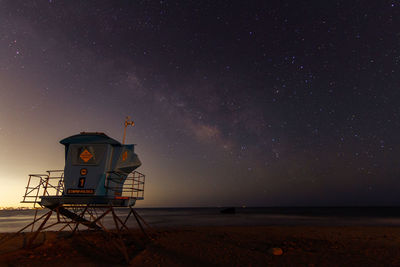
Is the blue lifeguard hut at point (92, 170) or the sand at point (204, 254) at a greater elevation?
the blue lifeguard hut at point (92, 170)

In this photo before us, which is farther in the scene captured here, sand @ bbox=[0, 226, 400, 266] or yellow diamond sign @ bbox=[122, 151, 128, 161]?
yellow diamond sign @ bbox=[122, 151, 128, 161]

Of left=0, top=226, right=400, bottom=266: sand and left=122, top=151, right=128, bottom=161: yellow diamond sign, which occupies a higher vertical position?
left=122, top=151, right=128, bottom=161: yellow diamond sign

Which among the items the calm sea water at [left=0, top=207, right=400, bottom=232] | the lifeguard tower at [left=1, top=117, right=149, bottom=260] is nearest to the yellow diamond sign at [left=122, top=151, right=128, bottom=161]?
the lifeguard tower at [left=1, top=117, right=149, bottom=260]

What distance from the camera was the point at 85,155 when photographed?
1316cm

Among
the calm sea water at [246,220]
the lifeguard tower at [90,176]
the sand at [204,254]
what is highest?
the lifeguard tower at [90,176]

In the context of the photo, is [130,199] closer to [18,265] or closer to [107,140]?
[107,140]

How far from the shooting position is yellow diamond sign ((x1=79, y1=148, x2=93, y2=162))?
13.1 meters

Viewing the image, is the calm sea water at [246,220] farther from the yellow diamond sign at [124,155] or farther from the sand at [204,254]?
the yellow diamond sign at [124,155]

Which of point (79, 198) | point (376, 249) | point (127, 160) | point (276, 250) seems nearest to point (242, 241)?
point (276, 250)

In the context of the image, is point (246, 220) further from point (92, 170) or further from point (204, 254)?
point (92, 170)

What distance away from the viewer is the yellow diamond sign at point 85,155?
42.9ft

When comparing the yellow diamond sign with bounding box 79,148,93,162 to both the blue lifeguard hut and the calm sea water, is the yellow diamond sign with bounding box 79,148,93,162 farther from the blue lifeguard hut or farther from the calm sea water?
the calm sea water

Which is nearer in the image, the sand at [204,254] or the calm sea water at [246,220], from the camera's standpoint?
the sand at [204,254]

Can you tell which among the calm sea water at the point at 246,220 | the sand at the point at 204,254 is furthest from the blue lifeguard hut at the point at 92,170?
the calm sea water at the point at 246,220
